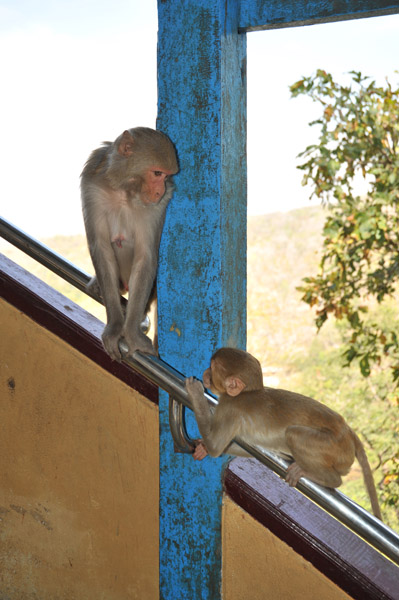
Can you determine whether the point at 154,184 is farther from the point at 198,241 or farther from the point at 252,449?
the point at 252,449

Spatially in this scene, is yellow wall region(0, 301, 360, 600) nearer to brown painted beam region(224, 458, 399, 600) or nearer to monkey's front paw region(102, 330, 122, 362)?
monkey's front paw region(102, 330, 122, 362)

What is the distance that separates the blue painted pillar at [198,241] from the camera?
1580mm

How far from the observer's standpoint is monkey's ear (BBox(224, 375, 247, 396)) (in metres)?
1.67

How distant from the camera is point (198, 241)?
5.37 ft

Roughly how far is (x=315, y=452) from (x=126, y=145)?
97cm

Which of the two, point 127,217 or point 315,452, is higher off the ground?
point 127,217

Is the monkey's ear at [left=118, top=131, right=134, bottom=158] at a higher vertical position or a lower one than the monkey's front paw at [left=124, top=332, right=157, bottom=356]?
higher

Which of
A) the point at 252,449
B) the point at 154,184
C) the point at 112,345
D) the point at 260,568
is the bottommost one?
the point at 260,568

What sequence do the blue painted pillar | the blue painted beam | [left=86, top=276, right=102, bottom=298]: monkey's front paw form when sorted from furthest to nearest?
1. [left=86, top=276, right=102, bottom=298]: monkey's front paw
2. the blue painted pillar
3. the blue painted beam

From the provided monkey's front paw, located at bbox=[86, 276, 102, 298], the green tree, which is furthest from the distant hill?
monkey's front paw, located at bbox=[86, 276, 102, 298]

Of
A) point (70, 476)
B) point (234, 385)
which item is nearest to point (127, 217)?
point (234, 385)

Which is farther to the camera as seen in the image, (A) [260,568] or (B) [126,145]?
(B) [126,145]

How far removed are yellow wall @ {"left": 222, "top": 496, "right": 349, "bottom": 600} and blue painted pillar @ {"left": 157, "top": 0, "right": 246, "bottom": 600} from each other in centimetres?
3

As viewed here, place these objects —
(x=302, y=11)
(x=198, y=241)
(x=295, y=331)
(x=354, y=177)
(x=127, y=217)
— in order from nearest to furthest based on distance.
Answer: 1. (x=302, y=11)
2. (x=198, y=241)
3. (x=127, y=217)
4. (x=354, y=177)
5. (x=295, y=331)
